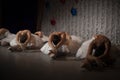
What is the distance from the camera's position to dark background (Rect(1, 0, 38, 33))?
6.85 meters

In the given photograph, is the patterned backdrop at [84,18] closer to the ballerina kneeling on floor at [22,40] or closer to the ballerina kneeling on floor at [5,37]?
the ballerina kneeling on floor at [5,37]

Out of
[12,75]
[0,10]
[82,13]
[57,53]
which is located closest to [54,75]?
[12,75]

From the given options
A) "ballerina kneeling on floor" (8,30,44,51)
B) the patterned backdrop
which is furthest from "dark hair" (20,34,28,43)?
the patterned backdrop

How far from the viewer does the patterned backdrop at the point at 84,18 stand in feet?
17.9

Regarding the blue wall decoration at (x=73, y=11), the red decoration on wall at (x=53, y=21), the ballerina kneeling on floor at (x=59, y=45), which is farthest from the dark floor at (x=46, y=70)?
the red decoration on wall at (x=53, y=21)

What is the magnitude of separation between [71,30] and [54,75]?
11.2ft

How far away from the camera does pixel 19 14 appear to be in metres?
6.95

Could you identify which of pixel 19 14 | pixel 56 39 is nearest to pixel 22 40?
pixel 56 39

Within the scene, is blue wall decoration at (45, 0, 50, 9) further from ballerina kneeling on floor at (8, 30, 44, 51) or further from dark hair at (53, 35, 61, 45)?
dark hair at (53, 35, 61, 45)

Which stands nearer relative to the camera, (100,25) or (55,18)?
(100,25)

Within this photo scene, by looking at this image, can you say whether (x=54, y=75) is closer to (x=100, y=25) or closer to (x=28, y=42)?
(x=28, y=42)

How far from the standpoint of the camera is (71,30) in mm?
6160

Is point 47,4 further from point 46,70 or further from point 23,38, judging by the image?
point 46,70

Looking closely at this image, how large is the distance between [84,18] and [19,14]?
1948mm
